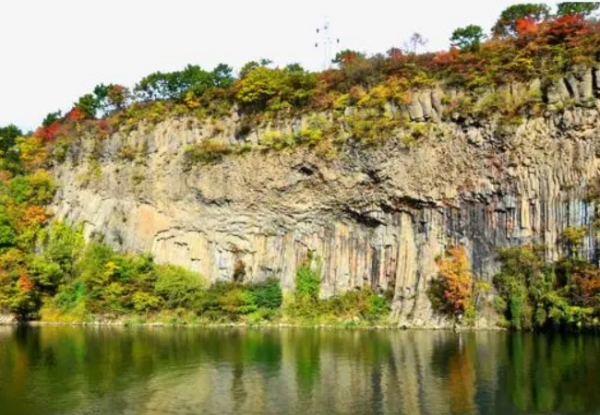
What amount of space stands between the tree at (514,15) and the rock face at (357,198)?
50.3ft

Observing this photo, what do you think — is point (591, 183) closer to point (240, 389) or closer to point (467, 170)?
point (467, 170)

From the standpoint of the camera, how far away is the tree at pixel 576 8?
55.3 meters

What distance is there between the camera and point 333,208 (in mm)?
54062

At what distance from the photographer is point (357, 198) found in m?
53.0

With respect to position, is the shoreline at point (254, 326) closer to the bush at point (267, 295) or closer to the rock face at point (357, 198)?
the rock face at point (357, 198)

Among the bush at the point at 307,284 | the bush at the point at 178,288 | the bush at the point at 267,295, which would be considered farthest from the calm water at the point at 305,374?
the bush at the point at 178,288

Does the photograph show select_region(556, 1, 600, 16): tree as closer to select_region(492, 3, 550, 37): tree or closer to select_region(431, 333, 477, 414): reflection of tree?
select_region(492, 3, 550, 37): tree

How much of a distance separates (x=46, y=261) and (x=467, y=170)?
3733 cm

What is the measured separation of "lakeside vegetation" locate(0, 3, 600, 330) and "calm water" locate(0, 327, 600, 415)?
4687 mm

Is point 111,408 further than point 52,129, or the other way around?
point 52,129

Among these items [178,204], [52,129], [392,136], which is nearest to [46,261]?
[178,204]

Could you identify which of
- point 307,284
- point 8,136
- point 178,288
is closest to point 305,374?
point 307,284

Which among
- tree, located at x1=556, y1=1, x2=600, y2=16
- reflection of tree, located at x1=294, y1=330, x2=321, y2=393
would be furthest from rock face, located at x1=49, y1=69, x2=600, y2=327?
tree, located at x1=556, y1=1, x2=600, y2=16

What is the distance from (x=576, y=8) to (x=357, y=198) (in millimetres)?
27120
